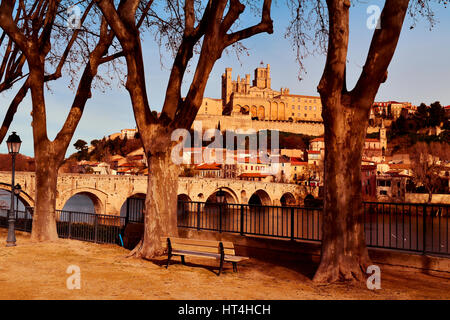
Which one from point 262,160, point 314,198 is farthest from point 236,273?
point 262,160

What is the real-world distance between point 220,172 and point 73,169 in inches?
1344

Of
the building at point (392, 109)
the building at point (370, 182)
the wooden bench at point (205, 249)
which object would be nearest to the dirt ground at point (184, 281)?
the wooden bench at point (205, 249)

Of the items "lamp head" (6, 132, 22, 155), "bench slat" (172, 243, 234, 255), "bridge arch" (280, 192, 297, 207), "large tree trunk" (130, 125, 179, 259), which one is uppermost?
"lamp head" (6, 132, 22, 155)

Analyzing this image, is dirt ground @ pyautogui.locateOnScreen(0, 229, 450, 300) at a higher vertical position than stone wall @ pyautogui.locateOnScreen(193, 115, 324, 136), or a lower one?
lower

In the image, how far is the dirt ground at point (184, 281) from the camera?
554 centimetres

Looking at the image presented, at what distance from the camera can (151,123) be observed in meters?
8.23

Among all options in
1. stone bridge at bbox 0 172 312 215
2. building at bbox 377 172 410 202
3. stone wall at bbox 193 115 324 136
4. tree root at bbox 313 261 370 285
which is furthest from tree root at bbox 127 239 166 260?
stone wall at bbox 193 115 324 136

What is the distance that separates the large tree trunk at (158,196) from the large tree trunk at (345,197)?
3.28 metres

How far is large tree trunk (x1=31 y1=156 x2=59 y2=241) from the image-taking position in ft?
34.4

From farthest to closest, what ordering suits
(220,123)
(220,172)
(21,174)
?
(220,123)
(220,172)
(21,174)

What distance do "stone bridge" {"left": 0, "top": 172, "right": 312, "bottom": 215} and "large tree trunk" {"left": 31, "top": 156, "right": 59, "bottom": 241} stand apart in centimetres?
1471

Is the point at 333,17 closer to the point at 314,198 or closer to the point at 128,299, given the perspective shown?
the point at 128,299

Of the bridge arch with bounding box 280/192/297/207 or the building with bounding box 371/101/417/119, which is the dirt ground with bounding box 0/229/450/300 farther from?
the building with bounding box 371/101/417/119
